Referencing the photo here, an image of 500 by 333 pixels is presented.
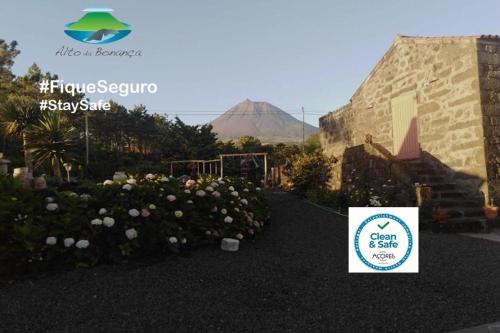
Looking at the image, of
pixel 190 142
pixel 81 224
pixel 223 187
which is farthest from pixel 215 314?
pixel 190 142

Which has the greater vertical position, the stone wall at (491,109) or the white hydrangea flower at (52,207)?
the stone wall at (491,109)

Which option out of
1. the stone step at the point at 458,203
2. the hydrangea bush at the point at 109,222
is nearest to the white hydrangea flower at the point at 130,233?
the hydrangea bush at the point at 109,222

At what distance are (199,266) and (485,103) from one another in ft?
25.3

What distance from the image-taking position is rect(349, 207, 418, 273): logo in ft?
13.8

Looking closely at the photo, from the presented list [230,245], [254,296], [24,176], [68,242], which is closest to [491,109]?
[230,245]

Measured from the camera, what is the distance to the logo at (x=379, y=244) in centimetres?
421

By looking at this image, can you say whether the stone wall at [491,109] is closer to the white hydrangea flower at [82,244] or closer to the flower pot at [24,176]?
the white hydrangea flower at [82,244]

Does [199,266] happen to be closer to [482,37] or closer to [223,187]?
[223,187]

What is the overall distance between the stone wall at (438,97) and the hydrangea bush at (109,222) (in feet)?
20.4

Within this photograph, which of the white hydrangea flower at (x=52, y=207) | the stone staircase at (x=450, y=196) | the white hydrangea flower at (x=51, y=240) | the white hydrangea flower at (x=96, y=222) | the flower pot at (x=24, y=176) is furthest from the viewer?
the stone staircase at (x=450, y=196)

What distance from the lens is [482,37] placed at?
8180 millimetres

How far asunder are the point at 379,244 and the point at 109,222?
3263 millimetres

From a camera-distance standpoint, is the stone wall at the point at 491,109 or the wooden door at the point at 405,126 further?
the wooden door at the point at 405,126

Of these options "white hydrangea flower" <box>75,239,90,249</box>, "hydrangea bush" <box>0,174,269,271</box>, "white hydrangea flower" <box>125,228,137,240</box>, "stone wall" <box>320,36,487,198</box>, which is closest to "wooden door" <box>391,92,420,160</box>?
"stone wall" <box>320,36,487,198</box>
